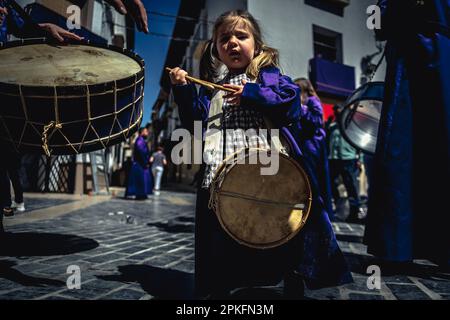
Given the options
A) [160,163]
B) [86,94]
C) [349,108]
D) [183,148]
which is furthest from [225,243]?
[160,163]

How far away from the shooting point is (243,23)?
1.56 meters

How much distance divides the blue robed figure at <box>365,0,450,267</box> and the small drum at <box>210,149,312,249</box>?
533 millimetres

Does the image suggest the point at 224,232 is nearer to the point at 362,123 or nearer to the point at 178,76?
the point at 178,76

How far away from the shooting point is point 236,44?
1536 mm

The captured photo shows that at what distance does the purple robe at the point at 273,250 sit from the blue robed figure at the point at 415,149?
33 cm

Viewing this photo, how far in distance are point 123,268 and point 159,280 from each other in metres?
0.37

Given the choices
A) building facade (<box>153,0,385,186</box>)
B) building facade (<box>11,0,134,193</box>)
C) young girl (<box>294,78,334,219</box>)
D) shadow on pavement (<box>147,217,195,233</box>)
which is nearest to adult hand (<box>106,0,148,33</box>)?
young girl (<box>294,78,334,219</box>)

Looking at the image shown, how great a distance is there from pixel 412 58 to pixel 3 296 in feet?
7.63

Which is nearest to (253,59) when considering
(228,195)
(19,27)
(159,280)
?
(228,195)

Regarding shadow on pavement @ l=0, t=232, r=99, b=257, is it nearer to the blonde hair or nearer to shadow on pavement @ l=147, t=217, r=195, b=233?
shadow on pavement @ l=147, t=217, r=195, b=233

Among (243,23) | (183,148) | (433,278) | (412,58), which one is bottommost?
(433,278)

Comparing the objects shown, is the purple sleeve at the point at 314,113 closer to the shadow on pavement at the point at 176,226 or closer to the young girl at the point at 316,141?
the young girl at the point at 316,141

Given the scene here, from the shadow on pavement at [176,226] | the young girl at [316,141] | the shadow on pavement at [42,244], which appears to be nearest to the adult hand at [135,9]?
the shadow on pavement at [42,244]
